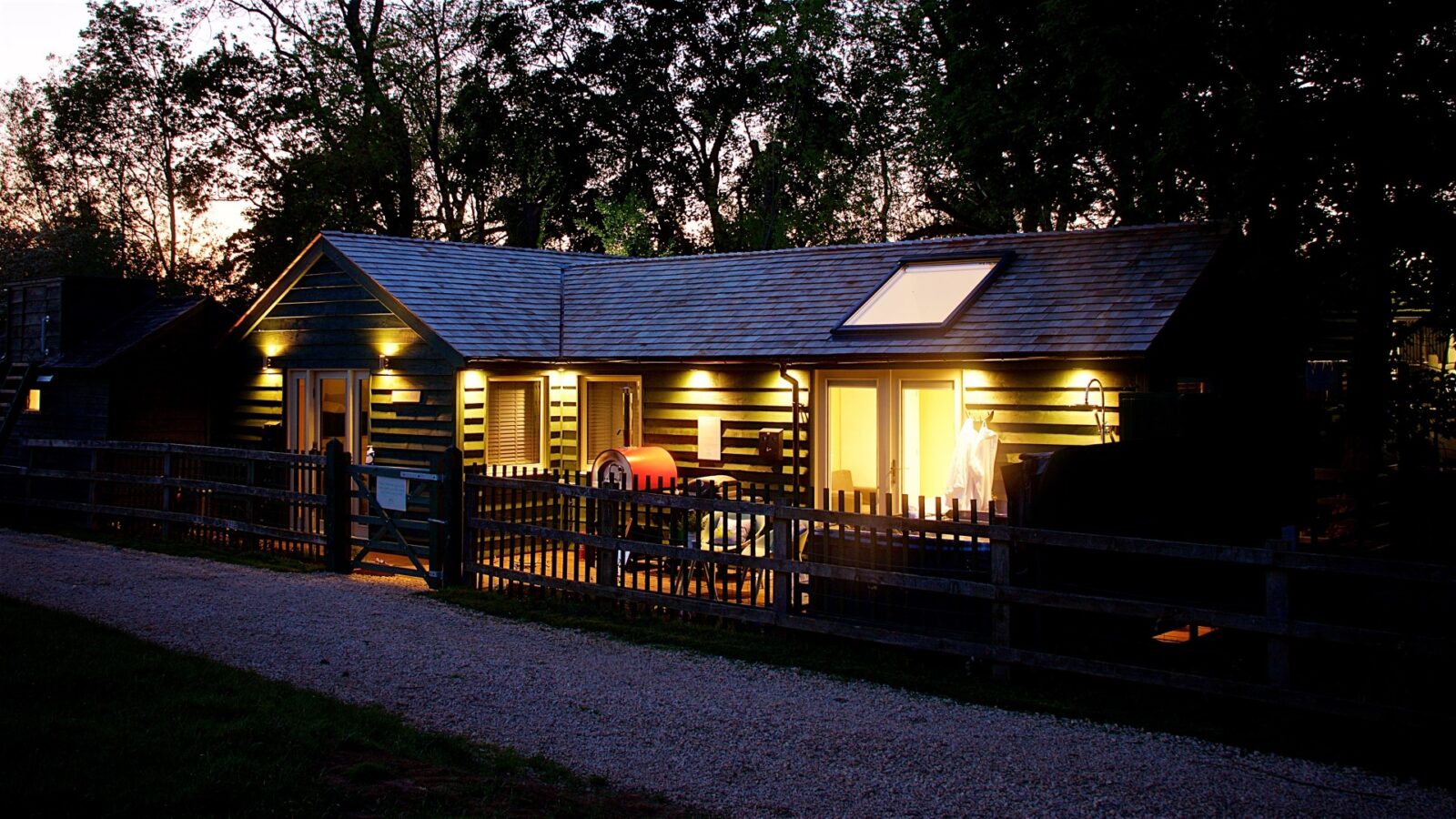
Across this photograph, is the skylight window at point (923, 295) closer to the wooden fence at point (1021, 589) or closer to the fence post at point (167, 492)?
the wooden fence at point (1021, 589)

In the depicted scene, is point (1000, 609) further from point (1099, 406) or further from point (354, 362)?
point (354, 362)

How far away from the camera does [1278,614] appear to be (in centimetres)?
760

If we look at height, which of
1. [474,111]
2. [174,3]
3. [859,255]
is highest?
[174,3]

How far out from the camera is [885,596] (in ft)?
32.3

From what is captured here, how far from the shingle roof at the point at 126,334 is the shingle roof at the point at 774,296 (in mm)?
3869

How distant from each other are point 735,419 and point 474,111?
86.5 ft

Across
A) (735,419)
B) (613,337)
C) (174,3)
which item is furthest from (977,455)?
(174,3)

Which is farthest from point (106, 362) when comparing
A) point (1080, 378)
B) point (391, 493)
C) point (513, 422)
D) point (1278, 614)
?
point (1278, 614)

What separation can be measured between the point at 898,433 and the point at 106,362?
13067 mm

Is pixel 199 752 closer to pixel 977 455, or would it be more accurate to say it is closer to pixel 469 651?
pixel 469 651

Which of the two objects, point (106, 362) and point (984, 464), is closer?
point (984, 464)

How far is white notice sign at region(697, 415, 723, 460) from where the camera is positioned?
56.6 ft

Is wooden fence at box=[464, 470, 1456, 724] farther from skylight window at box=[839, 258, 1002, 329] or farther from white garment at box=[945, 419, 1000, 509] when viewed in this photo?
skylight window at box=[839, 258, 1002, 329]

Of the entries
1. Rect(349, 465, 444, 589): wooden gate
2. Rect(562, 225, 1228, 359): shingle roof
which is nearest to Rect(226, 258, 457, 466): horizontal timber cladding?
Rect(349, 465, 444, 589): wooden gate
